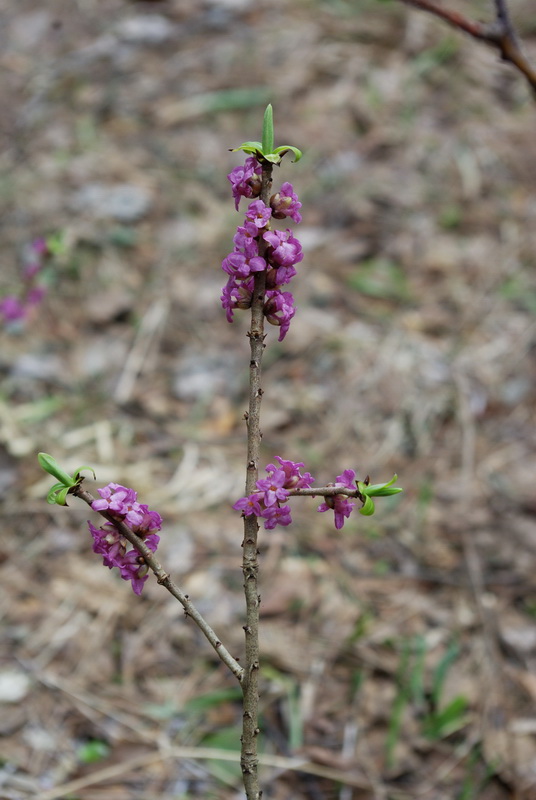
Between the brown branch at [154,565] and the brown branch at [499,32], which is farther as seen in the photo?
the brown branch at [499,32]

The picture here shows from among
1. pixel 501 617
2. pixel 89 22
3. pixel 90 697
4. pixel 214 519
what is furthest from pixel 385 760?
pixel 89 22

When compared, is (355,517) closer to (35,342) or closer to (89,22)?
(35,342)

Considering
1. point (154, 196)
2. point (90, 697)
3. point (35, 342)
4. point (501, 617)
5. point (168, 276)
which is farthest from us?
point (154, 196)

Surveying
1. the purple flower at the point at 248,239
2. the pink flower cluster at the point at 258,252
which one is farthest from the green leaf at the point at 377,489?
the purple flower at the point at 248,239

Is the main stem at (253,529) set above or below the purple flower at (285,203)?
below

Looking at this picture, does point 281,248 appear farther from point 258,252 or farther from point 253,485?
point 253,485

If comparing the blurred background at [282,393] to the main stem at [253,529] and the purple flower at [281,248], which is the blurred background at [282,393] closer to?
the main stem at [253,529]
